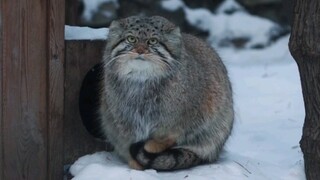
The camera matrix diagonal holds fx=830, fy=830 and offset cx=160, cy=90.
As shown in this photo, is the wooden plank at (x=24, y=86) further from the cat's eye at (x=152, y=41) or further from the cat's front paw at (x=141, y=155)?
the cat's eye at (x=152, y=41)

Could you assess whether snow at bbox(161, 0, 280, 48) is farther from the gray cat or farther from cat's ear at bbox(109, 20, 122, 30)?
cat's ear at bbox(109, 20, 122, 30)

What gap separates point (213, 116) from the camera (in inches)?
199

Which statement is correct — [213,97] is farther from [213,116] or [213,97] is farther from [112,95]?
[112,95]

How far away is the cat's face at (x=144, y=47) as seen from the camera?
463 cm

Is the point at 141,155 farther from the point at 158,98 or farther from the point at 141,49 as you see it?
the point at 141,49

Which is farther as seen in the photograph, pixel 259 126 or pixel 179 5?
pixel 179 5

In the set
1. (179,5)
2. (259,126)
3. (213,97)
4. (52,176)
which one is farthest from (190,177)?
(179,5)

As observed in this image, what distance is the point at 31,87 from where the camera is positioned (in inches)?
198

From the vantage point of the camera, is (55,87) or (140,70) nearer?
(140,70)

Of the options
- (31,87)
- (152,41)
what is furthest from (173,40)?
(31,87)

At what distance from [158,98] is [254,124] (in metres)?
2.50

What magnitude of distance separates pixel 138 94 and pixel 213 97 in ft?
1.72

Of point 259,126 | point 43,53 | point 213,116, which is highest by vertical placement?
point 43,53

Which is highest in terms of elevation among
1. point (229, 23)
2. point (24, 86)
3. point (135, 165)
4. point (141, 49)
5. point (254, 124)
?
point (141, 49)
